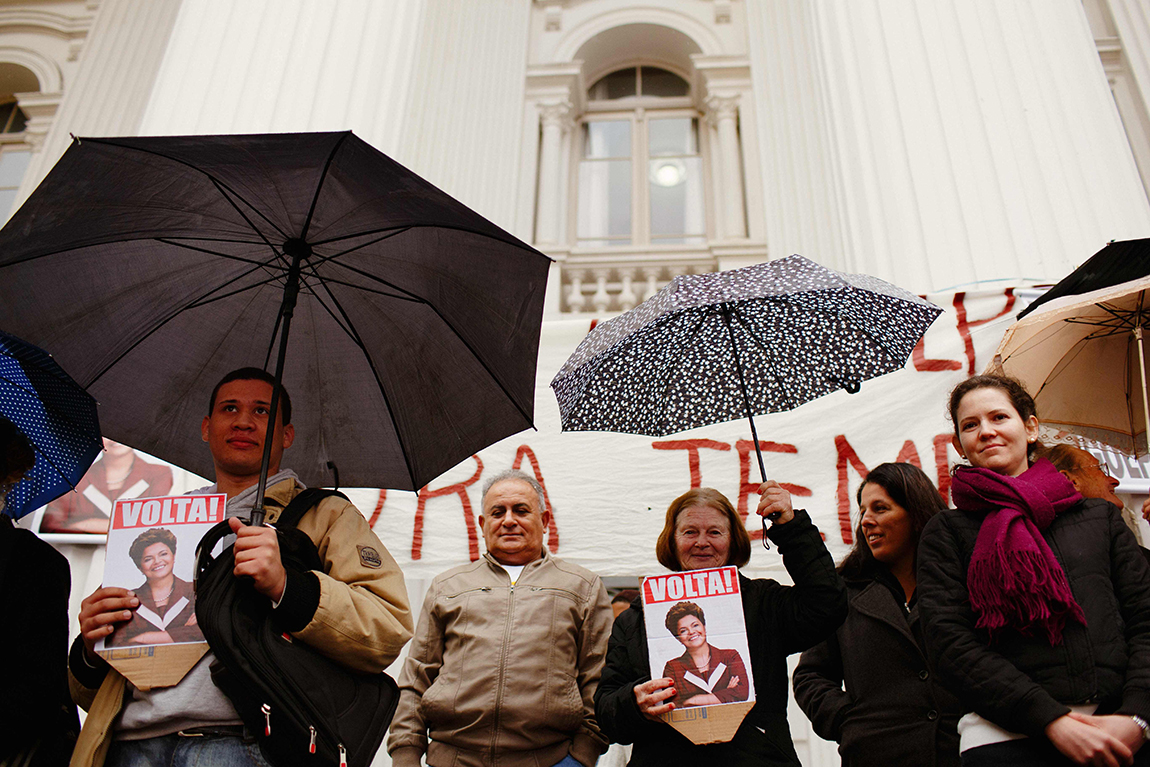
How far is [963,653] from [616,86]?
306 inches

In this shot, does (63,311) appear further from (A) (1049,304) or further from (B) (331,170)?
(A) (1049,304)

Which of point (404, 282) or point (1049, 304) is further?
point (1049, 304)

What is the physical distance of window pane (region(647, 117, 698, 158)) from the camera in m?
8.09

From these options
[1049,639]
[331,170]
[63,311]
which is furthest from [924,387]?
[63,311]

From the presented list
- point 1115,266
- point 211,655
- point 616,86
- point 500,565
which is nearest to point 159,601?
point 211,655

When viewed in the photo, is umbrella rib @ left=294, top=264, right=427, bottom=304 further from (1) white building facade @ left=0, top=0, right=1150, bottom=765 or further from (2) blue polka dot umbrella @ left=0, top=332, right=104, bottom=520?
(1) white building facade @ left=0, top=0, right=1150, bottom=765

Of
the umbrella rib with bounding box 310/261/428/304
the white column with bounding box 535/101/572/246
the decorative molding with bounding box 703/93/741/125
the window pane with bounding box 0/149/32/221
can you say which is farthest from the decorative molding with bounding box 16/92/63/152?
the umbrella rib with bounding box 310/261/428/304

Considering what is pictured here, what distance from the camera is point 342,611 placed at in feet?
5.97

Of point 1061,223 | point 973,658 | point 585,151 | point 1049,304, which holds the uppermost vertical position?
point 585,151

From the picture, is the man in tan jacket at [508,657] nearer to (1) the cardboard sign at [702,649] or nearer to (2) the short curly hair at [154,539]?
(1) the cardboard sign at [702,649]

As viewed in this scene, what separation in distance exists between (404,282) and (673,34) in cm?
722

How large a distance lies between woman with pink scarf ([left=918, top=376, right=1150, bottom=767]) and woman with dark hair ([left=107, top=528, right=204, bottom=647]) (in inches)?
67.5

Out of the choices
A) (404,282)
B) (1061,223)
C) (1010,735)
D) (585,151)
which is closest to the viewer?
(1010,735)

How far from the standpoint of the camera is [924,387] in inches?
141
